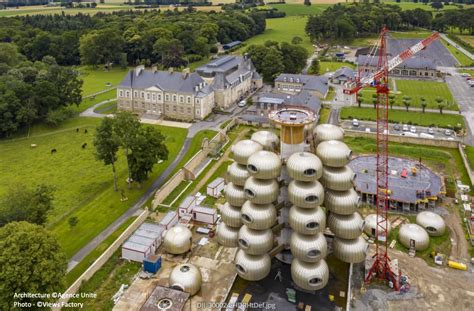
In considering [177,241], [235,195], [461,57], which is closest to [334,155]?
[235,195]

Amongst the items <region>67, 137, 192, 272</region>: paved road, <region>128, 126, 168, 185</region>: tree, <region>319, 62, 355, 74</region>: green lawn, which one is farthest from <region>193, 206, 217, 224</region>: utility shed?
<region>319, 62, 355, 74</region>: green lawn

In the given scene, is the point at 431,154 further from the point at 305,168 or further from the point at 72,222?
the point at 72,222

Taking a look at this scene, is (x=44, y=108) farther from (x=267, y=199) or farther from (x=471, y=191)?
(x=471, y=191)

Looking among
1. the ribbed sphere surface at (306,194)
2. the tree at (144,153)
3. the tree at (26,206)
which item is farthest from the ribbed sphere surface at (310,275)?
the tree at (144,153)

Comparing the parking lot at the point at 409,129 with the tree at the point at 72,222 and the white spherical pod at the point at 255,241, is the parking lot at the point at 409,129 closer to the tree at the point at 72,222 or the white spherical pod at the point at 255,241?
the white spherical pod at the point at 255,241

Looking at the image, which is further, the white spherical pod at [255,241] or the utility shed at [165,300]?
the white spherical pod at [255,241]

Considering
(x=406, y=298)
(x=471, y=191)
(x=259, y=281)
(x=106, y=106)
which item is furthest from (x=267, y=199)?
(x=106, y=106)

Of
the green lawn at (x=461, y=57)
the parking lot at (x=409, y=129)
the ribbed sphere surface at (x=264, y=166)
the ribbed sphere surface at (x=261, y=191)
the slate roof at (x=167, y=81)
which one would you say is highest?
the green lawn at (x=461, y=57)
